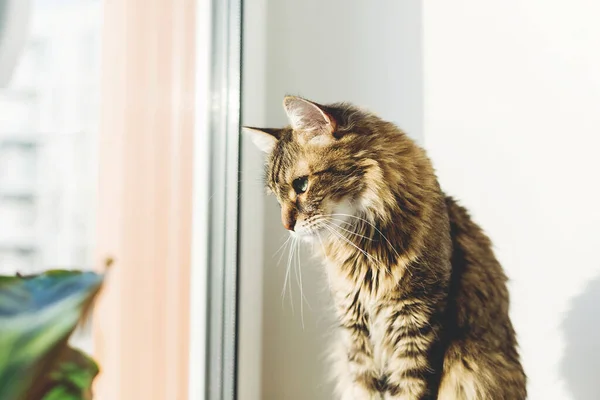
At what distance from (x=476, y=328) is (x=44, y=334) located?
904mm

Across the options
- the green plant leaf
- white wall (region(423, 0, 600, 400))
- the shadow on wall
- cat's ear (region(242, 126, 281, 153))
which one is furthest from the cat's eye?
the shadow on wall

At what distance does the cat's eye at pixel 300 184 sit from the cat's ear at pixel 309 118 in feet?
0.28

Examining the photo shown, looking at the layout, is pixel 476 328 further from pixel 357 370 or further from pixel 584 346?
pixel 584 346

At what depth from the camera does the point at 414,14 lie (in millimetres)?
1397

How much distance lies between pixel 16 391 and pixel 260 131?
81 cm

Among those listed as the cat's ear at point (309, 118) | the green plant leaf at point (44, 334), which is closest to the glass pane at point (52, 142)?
the green plant leaf at point (44, 334)

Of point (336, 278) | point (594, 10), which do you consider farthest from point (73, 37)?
point (594, 10)

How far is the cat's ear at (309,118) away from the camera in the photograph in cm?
95

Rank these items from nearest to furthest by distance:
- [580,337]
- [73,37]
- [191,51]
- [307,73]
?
[73,37] < [191,51] < [580,337] < [307,73]

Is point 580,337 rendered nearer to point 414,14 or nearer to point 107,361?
point 414,14

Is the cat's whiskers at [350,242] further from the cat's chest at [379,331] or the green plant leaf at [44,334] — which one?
the green plant leaf at [44,334]

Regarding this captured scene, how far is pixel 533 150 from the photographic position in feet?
4.40

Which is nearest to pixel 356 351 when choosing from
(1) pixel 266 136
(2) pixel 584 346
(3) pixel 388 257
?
(3) pixel 388 257

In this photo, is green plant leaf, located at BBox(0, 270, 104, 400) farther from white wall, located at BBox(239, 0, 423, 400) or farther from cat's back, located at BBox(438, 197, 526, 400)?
white wall, located at BBox(239, 0, 423, 400)
